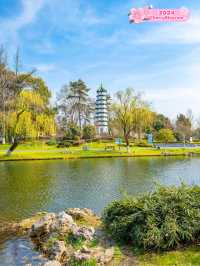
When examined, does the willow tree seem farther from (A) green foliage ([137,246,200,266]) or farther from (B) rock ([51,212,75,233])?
(A) green foliage ([137,246,200,266])

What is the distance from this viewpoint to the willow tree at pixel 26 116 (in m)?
42.7

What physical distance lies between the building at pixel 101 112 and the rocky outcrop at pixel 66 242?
7742 centimetres

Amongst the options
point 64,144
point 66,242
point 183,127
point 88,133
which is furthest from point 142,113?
point 66,242

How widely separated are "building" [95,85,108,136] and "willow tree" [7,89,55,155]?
44.0m

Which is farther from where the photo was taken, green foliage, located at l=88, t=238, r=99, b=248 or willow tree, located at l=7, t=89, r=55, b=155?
willow tree, located at l=7, t=89, r=55, b=155

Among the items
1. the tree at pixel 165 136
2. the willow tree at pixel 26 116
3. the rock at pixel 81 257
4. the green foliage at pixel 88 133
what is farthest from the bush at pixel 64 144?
the rock at pixel 81 257

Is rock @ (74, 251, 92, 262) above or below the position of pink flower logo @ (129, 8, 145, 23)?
below

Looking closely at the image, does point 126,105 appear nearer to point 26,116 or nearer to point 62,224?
point 26,116

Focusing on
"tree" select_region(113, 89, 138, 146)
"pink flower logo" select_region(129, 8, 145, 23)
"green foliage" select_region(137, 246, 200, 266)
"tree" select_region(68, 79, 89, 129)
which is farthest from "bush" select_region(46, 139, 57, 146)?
"green foliage" select_region(137, 246, 200, 266)

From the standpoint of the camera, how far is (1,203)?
55.3ft

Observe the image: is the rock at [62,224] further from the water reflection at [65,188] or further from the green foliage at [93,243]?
the water reflection at [65,188]

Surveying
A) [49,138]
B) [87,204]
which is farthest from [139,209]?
[49,138]

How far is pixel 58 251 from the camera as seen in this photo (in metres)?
9.06

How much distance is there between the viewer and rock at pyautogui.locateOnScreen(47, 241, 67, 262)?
891cm
